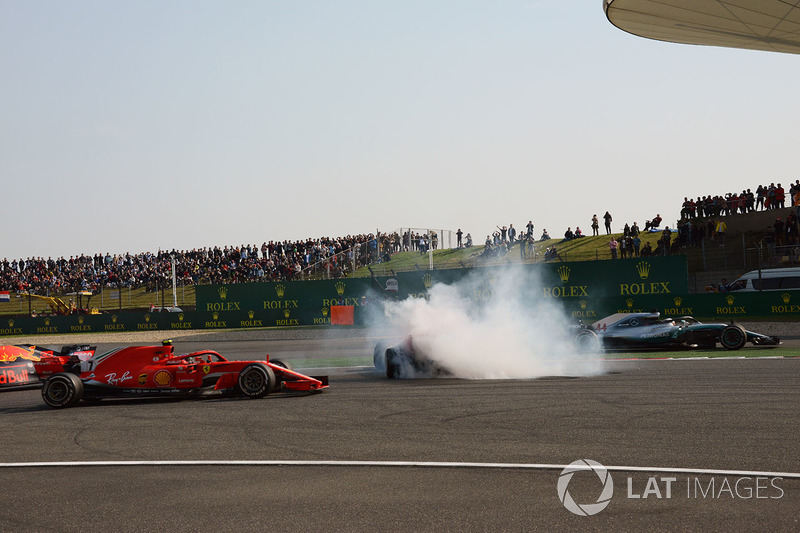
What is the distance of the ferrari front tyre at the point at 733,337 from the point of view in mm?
19109

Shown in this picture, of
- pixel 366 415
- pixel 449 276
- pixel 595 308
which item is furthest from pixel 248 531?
pixel 449 276

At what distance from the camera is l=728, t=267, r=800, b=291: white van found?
28375 millimetres

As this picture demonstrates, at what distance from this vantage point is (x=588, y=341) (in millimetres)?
20047

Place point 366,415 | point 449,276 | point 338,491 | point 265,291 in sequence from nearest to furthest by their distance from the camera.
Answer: point 338,491 < point 366,415 < point 449,276 < point 265,291

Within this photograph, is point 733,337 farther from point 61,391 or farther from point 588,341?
point 61,391

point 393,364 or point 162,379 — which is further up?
point 162,379

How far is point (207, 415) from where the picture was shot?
11.1 m

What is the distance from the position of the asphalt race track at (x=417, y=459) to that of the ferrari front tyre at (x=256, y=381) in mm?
232

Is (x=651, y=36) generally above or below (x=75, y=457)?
above

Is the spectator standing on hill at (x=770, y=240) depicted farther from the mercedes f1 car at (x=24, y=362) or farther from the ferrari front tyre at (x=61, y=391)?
the ferrari front tyre at (x=61, y=391)

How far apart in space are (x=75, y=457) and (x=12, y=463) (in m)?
0.67

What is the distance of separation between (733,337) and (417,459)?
14482 millimetres

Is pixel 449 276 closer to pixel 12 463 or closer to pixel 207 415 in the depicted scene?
pixel 207 415

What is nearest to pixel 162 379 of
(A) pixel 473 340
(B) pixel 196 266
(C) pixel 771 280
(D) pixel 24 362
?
(D) pixel 24 362
